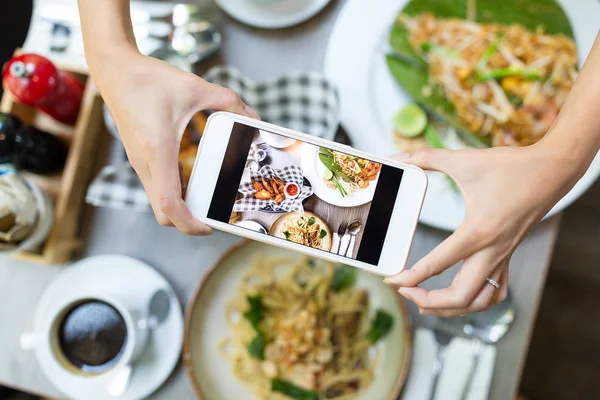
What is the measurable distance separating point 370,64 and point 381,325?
0.58 m

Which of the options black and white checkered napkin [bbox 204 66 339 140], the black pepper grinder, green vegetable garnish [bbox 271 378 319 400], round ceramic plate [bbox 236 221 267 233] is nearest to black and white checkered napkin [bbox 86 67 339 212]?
black and white checkered napkin [bbox 204 66 339 140]

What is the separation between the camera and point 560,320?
1.58m

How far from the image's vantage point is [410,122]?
3.43 feet

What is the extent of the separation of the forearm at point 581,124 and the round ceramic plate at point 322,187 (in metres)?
0.28

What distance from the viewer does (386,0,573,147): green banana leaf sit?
103 centimetres

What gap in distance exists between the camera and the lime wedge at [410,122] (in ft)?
A: 3.41

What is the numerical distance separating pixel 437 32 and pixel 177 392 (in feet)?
3.32

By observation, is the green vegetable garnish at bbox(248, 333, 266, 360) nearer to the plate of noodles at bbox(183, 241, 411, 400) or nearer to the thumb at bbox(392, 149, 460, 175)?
the plate of noodles at bbox(183, 241, 411, 400)

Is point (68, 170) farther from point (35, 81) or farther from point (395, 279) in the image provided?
point (395, 279)

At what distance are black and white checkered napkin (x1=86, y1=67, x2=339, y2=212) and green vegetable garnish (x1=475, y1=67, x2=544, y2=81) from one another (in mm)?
354

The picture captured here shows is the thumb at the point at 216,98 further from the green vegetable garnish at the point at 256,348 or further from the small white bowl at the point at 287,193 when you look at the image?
the green vegetable garnish at the point at 256,348

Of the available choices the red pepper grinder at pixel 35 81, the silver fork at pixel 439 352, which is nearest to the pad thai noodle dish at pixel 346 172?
the silver fork at pixel 439 352

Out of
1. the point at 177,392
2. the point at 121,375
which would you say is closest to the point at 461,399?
the point at 177,392

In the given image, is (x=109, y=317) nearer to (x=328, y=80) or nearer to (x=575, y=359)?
(x=328, y=80)
